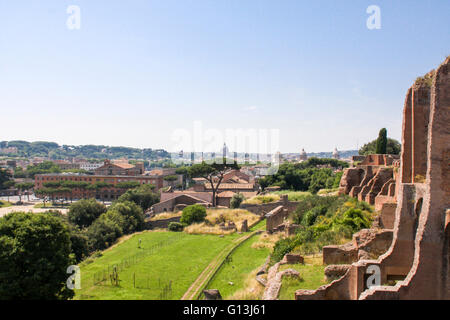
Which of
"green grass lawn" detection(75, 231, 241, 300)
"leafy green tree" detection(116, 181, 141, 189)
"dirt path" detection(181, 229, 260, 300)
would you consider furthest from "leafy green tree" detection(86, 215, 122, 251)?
"leafy green tree" detection(116, 181, 141, 189)

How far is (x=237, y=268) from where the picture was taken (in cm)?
2198

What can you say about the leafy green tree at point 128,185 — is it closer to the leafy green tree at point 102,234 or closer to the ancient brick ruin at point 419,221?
the leafy green tree at point 102,234

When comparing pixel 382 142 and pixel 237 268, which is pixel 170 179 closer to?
pixel 382 142

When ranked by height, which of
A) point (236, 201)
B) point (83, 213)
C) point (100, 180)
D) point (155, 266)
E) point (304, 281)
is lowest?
point (155, 266)

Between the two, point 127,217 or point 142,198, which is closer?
point 127,217

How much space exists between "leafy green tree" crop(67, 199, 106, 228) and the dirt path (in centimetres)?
1684

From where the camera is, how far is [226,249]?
2720 centimetres

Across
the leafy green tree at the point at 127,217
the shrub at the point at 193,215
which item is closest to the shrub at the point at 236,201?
the shrub at the point at 193,215

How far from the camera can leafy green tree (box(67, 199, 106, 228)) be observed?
3753 cm

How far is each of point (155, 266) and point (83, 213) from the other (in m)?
17.4

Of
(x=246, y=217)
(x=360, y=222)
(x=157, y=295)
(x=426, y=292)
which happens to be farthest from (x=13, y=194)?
(x=426, y=292)

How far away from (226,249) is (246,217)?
11480 mm

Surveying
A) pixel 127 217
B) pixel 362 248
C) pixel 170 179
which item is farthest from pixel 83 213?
pixel 170 179

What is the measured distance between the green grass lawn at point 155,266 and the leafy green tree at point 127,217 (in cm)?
314
